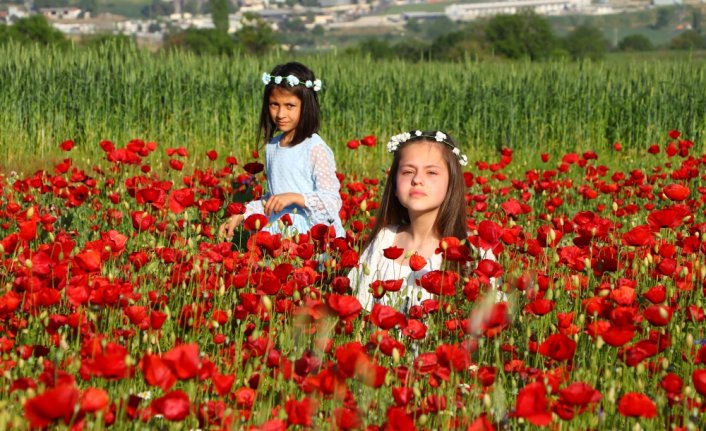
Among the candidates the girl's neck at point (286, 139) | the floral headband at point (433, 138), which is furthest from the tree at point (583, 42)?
the floral headband at point (433, 138)

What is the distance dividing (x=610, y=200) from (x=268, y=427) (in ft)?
17.6

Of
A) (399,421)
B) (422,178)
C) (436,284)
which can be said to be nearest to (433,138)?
(422,178)

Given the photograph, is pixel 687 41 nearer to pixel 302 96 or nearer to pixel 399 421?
pixel 302 96

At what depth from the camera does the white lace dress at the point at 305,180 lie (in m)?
5.20

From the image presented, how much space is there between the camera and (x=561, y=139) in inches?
462

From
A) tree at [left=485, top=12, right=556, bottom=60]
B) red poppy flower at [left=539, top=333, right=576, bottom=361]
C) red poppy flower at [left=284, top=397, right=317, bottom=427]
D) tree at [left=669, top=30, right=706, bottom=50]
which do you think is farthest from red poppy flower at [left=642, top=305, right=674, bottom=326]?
tree at [left=669, top=30, right=706, bottom=50]

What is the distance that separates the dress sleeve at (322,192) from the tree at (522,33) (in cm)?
7169

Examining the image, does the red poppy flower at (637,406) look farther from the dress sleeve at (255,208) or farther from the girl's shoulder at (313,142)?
the girl's shoulder at (313,142)

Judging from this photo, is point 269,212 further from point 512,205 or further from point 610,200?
point 610,200

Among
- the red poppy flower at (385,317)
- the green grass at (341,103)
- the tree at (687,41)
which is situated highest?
the red poppy flower at (385,317)

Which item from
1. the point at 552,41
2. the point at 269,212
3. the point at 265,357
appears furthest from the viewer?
the point at 552,41

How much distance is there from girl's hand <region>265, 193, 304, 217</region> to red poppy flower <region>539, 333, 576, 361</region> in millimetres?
2313

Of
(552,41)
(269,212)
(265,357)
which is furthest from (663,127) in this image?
(552,41)

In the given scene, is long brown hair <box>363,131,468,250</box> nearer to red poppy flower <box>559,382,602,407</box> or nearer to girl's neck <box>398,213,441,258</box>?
girl's neck <box>398,213,441,258</box>
